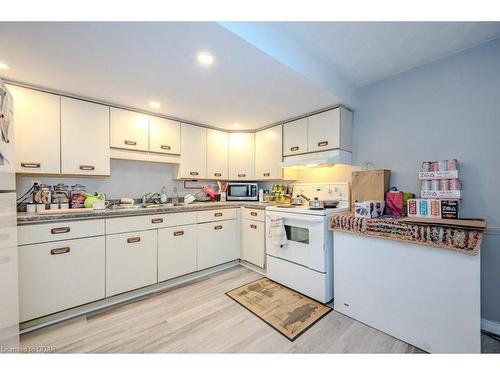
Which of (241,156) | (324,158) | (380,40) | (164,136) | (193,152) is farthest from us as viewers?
(241,156)

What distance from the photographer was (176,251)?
2221 millimetres

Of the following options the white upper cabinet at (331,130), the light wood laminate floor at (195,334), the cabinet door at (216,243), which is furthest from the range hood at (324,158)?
the light wood laminate floor at (195,334)

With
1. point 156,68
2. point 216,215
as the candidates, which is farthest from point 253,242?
point 156,68

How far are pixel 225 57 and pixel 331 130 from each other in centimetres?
140

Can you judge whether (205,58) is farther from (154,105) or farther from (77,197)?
(77,197)

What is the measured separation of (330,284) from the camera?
1899 millimetres

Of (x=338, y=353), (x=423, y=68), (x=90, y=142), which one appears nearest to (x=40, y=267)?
(x=90, y=142)

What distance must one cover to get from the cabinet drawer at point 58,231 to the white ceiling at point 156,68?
3.97 feet

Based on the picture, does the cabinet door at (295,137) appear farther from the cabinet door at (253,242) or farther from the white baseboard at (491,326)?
the white baseboard at (491,326)

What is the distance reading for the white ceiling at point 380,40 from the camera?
140cm

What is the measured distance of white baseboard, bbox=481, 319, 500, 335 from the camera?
4.99ft

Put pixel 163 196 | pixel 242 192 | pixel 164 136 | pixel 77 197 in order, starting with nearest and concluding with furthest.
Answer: pixel 77 197 < pixel 164 136 < pixel 163 196 < pixel 242 192

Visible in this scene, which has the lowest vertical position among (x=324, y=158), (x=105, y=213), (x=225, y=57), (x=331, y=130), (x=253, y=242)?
(x=253, y=242)
